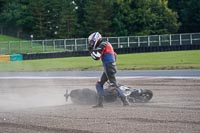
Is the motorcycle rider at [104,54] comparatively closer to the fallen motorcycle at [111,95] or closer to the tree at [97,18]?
the fallen motorcycle at [111,95]

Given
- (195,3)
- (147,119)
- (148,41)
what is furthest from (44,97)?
(195,3)

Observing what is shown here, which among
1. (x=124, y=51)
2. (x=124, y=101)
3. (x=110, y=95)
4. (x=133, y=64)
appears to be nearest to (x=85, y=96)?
(x=110, y=95)

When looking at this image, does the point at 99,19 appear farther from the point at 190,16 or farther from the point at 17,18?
the point at 190,16

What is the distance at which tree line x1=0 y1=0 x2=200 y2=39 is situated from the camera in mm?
81375

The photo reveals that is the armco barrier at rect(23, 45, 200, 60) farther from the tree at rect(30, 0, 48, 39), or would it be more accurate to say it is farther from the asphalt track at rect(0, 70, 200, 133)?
the asphalt track at rect(0, 70, 200, 133)

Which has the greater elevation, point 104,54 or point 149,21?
point 104,54

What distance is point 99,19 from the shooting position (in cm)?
8088

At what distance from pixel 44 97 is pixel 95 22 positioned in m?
62.9

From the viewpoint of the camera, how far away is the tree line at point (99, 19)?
8138 cm

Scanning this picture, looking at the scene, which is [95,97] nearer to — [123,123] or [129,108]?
[129,108]

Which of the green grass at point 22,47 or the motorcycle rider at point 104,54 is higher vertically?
the motorcycle rider at point 104,54

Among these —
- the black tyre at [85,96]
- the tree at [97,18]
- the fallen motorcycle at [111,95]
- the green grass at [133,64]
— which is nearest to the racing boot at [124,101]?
the fallen motorcycle at [111,95]

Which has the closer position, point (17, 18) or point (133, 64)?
point (133, 64)

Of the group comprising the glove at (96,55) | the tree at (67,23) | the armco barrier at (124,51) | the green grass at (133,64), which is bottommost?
the armco barrier at (124,51)
